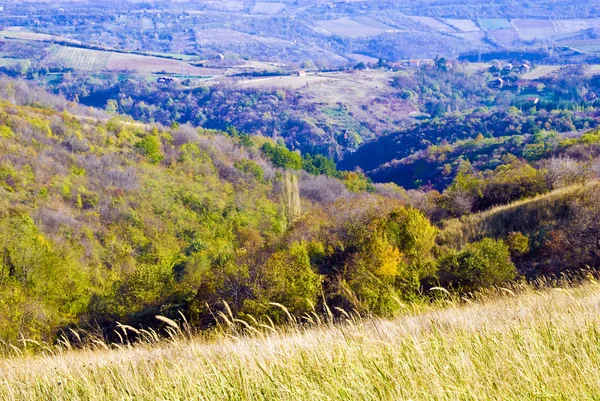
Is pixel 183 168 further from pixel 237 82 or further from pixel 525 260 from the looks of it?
pixel 237 82

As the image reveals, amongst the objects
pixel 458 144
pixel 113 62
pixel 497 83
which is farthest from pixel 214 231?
pixel 113 62

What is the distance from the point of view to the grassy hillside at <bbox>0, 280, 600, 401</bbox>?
3.00m

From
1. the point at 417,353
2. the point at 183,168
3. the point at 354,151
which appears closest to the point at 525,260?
the point at 417,353

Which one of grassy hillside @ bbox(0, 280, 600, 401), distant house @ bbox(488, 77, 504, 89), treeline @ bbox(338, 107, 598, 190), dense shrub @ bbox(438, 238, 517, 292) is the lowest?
treeline @ bbox(338, 107, 598, 190)

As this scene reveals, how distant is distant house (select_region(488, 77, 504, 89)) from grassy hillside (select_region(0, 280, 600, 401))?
141711 millimetres

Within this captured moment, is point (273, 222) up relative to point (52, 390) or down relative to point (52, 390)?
down

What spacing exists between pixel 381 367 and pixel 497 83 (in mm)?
145511

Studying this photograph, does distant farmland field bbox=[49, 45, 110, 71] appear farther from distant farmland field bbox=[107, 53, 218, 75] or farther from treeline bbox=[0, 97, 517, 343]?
treeline bbox=[0, 97, 517, 343]

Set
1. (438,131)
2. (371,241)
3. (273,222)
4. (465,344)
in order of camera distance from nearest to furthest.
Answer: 1. (465,344)
2. (371,241)
3. (273,222)
4. (438,131)

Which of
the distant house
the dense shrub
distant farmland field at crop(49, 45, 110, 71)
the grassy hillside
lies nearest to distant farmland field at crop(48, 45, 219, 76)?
distant farmland field at crop(49, 45, 110, 71)

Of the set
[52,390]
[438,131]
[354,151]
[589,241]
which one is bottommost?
[354,151]

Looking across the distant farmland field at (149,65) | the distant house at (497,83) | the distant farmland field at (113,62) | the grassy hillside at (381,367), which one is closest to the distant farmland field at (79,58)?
the distant farmland field at (113,62)

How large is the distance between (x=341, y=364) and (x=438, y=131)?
95726mm

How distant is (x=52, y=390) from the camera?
3875 millimetres
